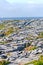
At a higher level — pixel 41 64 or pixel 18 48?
pixel 41 64

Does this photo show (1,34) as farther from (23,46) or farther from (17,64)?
(17,64)

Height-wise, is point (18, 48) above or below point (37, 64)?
below

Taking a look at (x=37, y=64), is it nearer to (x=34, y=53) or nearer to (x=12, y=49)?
(x=34, y=53)

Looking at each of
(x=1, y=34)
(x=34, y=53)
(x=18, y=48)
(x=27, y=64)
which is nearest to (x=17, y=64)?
(x=27, y=64)

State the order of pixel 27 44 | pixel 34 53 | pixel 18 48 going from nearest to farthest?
pixel 34 53 → pixel 18 48 → pixel 27 44

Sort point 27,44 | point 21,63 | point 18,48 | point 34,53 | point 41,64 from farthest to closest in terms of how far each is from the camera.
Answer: point 27,44 < point 18,48 < point 34,53 < point 21,63 < point 41,64

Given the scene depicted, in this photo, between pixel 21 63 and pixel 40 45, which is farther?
pixel 40 45

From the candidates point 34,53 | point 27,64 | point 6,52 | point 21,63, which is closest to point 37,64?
point 27,64

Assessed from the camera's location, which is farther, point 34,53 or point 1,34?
point 1,34

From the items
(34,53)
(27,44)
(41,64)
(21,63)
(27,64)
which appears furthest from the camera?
(27,44)
